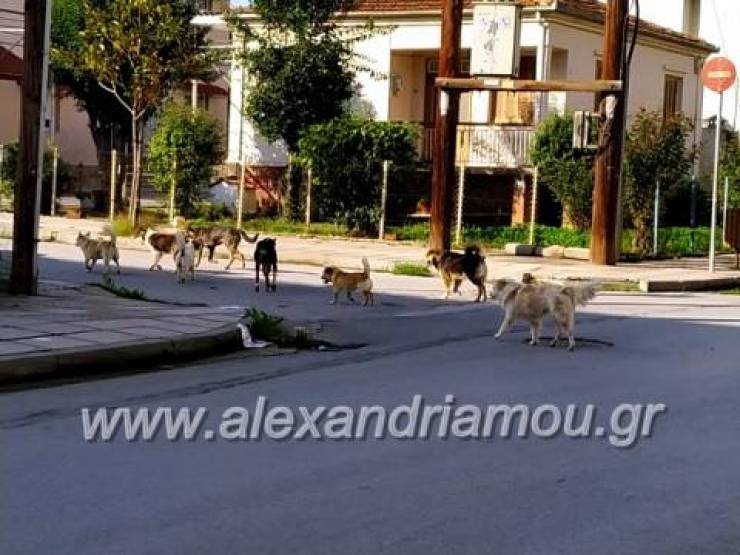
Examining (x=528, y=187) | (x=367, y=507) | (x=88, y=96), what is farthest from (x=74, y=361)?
(x=88, y=96)

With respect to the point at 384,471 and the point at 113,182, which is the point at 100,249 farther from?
the point at 384,471

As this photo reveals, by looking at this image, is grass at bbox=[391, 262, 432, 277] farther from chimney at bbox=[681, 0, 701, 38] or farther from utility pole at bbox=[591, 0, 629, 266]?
chimney at bbox=[681, 0, 701, 38]

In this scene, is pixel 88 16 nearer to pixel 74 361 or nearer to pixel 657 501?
pixel 74 361

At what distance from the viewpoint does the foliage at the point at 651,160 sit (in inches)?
996

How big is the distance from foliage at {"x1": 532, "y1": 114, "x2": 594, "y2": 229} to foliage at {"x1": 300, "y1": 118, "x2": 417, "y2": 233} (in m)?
2.85

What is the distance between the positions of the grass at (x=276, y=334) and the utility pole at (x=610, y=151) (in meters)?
11.4

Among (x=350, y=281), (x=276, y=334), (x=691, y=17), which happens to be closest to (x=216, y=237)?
(x=350, y=281)

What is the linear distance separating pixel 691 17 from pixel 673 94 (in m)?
5.90

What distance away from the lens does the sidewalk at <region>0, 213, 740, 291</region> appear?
21328mm

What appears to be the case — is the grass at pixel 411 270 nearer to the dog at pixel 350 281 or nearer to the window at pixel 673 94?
the dog at pixel 350 281

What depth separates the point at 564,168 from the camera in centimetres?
2722

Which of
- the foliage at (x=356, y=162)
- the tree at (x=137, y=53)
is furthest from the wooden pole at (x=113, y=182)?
the foliage at (x=356, y=162)

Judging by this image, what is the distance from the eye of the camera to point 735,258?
26828mm

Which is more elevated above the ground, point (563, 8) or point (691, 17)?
point (691, 17)
